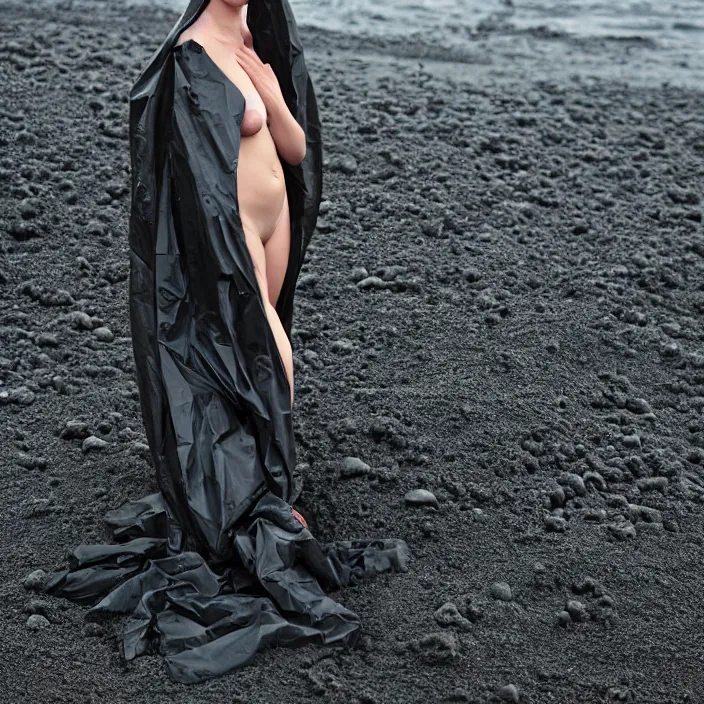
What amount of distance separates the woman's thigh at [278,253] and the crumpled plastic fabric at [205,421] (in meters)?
0.27

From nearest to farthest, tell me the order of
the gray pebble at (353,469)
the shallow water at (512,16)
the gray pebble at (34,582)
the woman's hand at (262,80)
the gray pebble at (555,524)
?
the woman's hand at (262,80) < the gray pebble at (34,582) < the gray pebble at (555,524) < the gray pebble at (353,469) < the shallow water at (512,16)

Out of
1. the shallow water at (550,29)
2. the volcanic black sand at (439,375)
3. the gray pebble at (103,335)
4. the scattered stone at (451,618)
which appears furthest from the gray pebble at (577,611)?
the shallow water at (550,29)

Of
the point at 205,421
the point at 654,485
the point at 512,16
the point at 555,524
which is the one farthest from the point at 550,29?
the point at 205,421

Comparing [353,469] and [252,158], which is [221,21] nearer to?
[252,158]

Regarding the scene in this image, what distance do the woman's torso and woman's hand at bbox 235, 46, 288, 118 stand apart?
0.03m

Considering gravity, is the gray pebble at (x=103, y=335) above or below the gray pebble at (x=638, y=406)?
above

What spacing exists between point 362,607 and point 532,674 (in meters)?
0.65

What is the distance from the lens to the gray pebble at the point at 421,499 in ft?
15.9

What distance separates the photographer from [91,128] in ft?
25.5

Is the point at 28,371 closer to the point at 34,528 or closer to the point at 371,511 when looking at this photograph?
the point at 34,528

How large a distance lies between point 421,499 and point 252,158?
5.32 ft

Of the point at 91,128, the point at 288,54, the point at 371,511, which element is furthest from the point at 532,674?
the point at 91,128

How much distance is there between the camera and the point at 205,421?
4.17 m

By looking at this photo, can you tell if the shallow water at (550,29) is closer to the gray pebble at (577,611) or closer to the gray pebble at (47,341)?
the gray pebble at (47,341)
